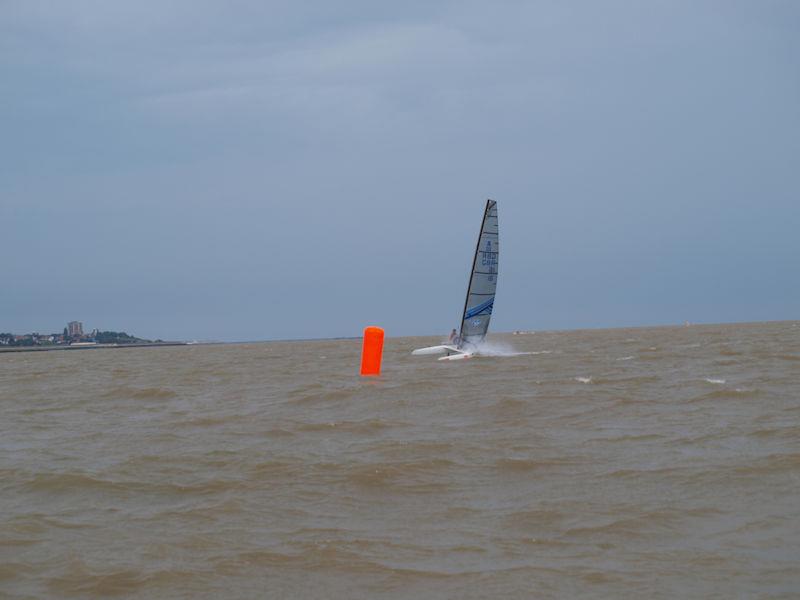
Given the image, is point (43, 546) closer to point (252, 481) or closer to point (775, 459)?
point (252, 481)

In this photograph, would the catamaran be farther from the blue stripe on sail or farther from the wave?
the wave

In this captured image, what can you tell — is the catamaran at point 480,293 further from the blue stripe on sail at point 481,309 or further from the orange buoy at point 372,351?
the orange buoy at point 372,351

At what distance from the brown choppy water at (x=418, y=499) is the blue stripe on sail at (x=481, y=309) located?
15.5m

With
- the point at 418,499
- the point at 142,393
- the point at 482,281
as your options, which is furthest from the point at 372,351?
the point at 418,499

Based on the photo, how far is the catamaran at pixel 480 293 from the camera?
2973 cm

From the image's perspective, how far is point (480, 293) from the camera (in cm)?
3055

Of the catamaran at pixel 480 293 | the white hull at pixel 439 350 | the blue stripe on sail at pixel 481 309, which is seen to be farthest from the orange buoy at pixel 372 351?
the white hull at pixel 439 350

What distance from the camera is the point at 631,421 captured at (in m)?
11.8

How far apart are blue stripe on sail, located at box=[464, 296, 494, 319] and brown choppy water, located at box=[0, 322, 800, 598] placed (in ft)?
50.8

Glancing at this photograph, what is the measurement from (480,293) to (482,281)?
1.58 feet

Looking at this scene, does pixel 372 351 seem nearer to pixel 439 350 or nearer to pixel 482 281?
pixel 482 281

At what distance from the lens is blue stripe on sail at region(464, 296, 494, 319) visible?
3083cm

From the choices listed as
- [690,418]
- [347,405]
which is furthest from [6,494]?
[690,418]

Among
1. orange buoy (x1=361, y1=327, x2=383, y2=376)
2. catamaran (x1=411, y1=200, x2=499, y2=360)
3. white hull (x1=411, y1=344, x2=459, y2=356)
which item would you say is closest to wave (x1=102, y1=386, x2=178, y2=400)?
orange buoy (x1=361, y1=327, x2=383, y2=376)
